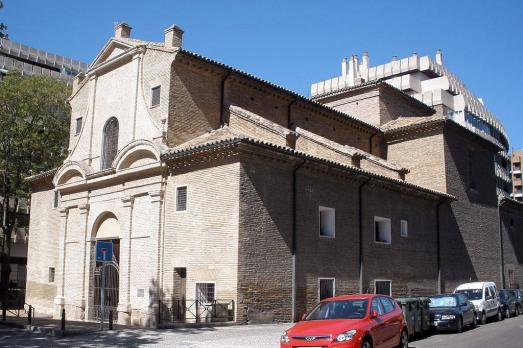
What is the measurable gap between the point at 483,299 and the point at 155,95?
15.9m

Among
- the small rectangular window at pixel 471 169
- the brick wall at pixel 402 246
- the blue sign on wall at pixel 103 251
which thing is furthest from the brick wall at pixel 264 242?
the small rectangular window at pixel 471 169

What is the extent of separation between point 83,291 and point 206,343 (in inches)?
497

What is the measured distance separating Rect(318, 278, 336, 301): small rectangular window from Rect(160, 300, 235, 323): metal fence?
459 centimetres

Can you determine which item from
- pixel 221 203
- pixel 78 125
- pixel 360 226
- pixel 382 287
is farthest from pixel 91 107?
pixel 382 287

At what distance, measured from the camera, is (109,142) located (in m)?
25.8

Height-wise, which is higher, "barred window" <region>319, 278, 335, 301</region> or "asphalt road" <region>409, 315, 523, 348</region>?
"barred window" <region>319, 278, 335, 301</region>

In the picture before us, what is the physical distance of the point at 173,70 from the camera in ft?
74.6

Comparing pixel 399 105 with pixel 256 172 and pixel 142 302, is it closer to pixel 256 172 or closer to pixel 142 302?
pixel 256 172

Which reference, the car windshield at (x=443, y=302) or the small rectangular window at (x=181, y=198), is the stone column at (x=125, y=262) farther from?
the car windshield at (x=443, y=302)

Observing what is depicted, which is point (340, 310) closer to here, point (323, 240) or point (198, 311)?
point (198, 311)

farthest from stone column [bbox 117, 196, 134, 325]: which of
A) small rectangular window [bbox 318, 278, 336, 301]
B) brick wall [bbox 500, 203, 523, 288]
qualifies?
brick wall [bbox 500, 203, 523, 288]

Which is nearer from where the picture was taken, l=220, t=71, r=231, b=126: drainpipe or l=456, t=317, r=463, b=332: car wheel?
l=456, t=317, r=463, b=332: car wheel

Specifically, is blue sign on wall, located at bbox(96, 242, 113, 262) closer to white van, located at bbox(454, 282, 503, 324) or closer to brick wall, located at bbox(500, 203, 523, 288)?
white van, located at bbox(454, 282, 503, 324)

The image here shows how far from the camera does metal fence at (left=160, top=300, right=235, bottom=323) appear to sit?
18.7 metres
